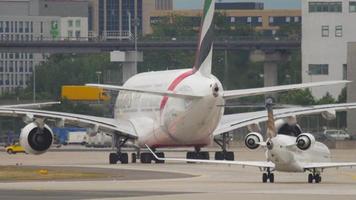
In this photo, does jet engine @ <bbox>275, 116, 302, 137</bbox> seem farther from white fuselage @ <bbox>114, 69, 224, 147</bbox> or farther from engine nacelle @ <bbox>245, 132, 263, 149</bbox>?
white fuselage @ <bbox>114, 69, 224, 147</bbox>

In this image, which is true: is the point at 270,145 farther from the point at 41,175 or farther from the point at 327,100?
the point at 327,100

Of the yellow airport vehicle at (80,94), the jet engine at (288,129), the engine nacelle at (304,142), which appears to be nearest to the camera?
the engine nacelle at (304,142)

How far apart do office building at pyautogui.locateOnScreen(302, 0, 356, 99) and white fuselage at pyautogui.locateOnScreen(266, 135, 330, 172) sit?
88.1 meters

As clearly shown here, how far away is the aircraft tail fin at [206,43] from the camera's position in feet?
278

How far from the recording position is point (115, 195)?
182 feet

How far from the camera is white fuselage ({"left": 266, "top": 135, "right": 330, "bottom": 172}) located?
63.0 m

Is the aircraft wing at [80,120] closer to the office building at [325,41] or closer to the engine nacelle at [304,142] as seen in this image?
the engine nacelle at [304,142]

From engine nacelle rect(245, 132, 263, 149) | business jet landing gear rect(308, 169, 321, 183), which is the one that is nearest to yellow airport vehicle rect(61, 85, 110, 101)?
engine nacelle rect(245, 132, 263, 149)

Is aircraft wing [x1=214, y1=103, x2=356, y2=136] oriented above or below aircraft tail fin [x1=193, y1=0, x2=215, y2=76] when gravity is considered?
below

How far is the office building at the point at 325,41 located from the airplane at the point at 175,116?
62.0 metres

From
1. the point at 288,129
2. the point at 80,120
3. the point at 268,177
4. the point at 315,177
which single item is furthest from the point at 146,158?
the point at 315,177

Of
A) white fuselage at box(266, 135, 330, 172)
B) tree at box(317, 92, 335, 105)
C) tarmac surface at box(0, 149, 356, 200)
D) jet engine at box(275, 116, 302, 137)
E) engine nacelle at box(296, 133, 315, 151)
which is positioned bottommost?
tarmac surface at box(0, 149, 356, 200)

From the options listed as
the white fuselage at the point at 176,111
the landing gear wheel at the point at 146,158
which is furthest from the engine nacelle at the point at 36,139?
the white fuselage at the point at 176,111

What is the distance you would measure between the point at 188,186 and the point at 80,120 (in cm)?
2410
